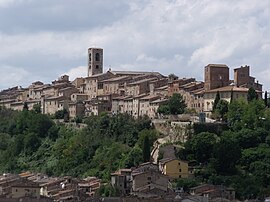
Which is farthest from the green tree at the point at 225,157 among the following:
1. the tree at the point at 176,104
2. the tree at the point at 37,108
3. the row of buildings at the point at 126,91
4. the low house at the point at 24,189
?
the tree at the point at 37,108

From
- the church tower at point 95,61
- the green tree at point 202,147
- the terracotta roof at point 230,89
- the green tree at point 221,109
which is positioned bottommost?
the green tree at point 202,147

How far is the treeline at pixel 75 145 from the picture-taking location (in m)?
55.2

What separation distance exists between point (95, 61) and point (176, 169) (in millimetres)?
40315

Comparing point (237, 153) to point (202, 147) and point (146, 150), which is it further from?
point (146, 150)

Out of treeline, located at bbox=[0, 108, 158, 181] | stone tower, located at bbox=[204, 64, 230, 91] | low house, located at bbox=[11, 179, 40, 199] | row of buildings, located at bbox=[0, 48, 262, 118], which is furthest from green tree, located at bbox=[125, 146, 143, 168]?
stone tower, located at bbox=[204, 64, 230, 91]

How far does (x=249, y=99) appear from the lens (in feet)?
196

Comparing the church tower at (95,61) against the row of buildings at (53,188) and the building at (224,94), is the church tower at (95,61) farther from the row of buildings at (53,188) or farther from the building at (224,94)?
the row of buildings at (53,188)

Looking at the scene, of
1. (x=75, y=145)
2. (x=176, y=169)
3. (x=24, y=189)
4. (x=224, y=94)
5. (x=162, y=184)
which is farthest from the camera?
(x=224, y=94)

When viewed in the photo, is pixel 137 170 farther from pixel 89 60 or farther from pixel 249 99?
pixel 89 60

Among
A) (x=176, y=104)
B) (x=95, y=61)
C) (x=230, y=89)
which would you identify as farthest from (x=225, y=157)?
(x=95, y=61)

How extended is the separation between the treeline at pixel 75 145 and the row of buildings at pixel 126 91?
13.7ft

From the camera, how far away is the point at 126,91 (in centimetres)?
7431

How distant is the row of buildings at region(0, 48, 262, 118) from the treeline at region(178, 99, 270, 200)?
18.0 feet

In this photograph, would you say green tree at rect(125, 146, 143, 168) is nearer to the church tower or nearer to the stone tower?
the stone tower
